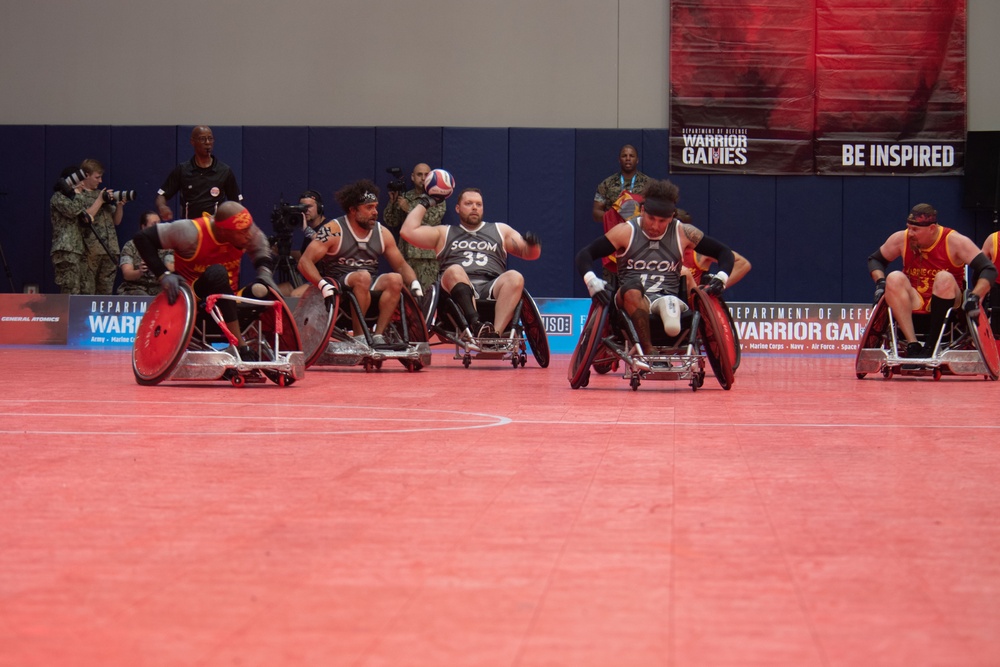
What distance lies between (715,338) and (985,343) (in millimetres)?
2735

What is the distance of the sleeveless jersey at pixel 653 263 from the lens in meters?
9.75

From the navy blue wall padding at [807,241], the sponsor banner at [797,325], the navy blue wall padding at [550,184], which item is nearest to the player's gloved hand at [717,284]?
the sponsor banner at [797,325]

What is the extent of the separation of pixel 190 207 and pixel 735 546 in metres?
10.6

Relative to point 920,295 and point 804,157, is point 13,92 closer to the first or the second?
point 804,157

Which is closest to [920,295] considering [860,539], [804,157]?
[804,157]

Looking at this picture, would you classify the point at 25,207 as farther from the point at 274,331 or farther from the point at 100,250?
the point at 274,331

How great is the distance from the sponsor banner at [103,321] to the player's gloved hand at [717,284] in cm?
801

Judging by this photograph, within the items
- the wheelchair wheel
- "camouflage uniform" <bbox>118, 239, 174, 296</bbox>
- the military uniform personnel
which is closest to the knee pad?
the wheelchair wheel

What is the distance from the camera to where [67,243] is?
1631 centimetres

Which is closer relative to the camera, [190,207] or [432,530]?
[432,530]

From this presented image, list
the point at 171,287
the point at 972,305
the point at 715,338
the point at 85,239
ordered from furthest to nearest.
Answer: the point at 85,239, the point at 972,305, the point at 715,338, the point at 171,287

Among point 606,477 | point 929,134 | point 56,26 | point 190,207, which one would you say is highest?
point 56,26

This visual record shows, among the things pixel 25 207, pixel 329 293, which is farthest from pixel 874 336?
pixel 25 207

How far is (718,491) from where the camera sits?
4344mm
